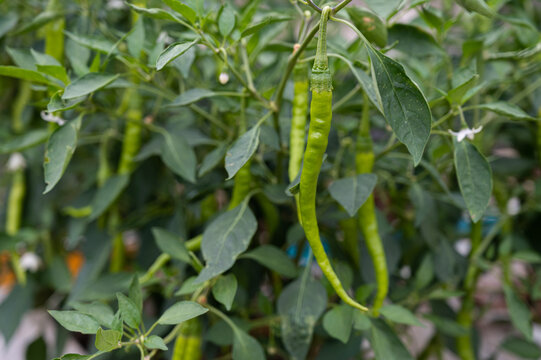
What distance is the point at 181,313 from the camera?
1.40 feet

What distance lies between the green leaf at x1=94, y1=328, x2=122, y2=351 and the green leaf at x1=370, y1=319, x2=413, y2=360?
291mm

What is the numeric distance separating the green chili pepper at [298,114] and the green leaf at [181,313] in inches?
5.8

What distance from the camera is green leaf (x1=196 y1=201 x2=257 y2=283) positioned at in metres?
0.45

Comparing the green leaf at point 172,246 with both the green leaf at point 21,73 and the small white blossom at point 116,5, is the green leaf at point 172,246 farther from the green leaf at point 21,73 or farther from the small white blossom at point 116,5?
the small white blossom at point 116,5

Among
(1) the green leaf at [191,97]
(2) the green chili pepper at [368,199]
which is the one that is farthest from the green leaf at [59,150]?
(2) the green chili pepper at [368,199]

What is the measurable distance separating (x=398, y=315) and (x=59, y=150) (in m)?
0.42

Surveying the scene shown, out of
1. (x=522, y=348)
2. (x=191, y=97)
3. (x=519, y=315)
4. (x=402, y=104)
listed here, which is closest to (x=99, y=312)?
(x=191, y=97)

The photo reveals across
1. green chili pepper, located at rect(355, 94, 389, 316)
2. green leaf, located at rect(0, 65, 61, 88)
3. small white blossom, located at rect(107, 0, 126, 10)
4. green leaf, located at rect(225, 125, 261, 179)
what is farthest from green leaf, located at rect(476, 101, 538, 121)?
small white blossom, located at rect(107, 0, 126, 10)

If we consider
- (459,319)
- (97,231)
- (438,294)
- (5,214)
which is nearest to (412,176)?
(438,294)

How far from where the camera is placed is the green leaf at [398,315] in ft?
1.73

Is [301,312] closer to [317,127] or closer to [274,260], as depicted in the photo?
[274,260]

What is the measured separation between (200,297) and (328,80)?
0.92ft

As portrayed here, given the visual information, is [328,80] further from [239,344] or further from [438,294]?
[438,294]

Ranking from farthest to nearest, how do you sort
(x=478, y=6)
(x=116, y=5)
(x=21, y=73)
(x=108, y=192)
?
(x=116, y=5) → (x=108, y=192) → (x=21, y=73) → (x=478, y=6)
